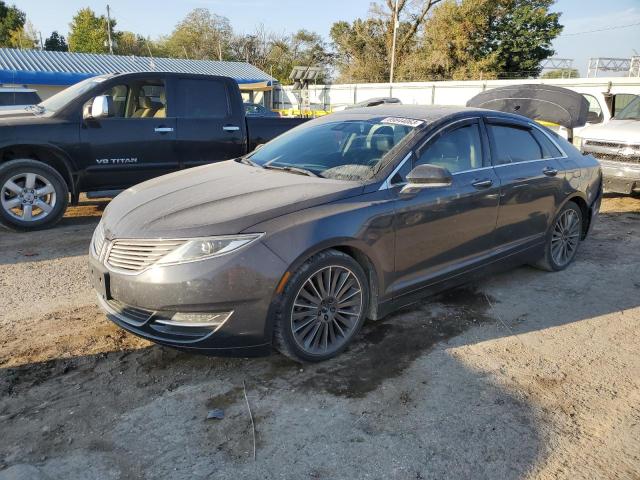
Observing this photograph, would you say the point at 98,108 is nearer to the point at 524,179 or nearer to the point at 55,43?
the point at 524,179

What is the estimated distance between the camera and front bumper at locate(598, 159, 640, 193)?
8.47 meters

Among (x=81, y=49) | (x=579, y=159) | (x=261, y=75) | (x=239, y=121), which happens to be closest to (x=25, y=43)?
(x=81, y=49)

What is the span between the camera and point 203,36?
61156 millimetres

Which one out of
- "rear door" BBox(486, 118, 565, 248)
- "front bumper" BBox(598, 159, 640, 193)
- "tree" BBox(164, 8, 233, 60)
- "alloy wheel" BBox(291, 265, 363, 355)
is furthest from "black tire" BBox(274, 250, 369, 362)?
"tree" BBox(164, 8, 233, 60)

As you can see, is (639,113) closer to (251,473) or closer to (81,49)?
(251,473)

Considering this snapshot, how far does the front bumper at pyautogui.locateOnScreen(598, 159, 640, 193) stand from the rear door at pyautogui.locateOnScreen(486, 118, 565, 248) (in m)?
4.18

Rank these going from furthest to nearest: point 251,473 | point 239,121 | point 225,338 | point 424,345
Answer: point 239,121 < point 424,345 < point 225,338 < point 251,473

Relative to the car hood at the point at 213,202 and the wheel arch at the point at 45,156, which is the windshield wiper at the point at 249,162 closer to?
the car hood at the point at 213,202

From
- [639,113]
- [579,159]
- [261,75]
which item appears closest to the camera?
[579,159]

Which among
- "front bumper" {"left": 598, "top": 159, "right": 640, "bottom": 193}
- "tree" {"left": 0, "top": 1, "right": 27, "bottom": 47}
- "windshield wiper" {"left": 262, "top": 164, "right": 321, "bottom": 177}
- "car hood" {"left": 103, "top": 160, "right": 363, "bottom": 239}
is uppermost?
"tree" {"left": 0, "top": 1, "right": 27, "bottom": 47}

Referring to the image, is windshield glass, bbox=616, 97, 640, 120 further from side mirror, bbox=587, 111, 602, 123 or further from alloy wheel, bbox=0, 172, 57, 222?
alloy wheel, bbox=0, 172, 57, 222

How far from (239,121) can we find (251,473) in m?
5.81

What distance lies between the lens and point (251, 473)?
2422 mm

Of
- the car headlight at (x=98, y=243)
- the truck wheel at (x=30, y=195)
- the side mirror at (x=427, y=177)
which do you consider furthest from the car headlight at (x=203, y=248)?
the truck wheel at (x=30, y=195)
